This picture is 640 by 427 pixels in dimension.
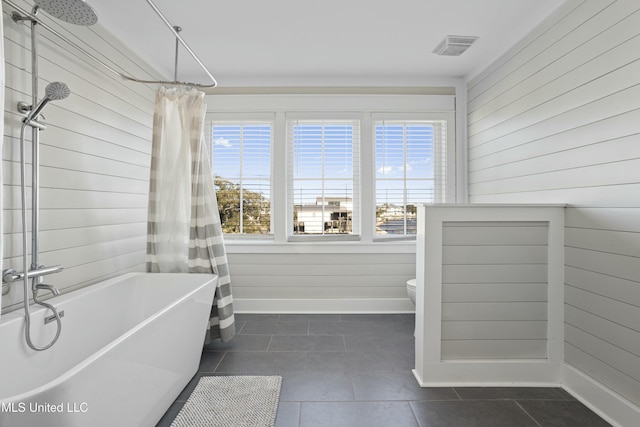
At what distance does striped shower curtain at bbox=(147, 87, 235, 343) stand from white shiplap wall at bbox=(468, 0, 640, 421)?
91.9 inches

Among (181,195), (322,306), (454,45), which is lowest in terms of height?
(322,306)

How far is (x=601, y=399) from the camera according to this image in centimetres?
195

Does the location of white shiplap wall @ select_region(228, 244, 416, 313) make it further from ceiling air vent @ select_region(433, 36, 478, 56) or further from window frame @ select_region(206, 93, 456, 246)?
ceiling air vent @ select_region(433, 36, 478, 56)

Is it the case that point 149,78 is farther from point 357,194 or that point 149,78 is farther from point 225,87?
point 357,194

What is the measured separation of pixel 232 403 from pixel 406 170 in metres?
2.69

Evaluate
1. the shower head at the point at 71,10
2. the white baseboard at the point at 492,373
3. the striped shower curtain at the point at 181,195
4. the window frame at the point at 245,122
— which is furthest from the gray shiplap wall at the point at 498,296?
the shower head at the point at 71,10

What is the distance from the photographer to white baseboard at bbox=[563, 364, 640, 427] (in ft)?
5.89

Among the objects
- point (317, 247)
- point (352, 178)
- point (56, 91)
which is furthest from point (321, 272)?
point (56, 91)

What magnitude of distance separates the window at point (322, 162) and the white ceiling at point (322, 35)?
1.46 ft

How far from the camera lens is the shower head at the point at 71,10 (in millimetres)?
→ 1588

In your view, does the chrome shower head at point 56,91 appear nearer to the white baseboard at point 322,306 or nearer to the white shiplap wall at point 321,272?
the white shiplap wall at point 321,272

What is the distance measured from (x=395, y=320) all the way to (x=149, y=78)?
3160 mm

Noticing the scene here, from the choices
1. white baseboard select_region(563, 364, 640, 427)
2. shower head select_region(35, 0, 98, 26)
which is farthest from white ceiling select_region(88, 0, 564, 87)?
white baseboard select_region(563, 364, 640, 427)

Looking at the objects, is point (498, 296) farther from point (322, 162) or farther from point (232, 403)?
point (322, 162)
